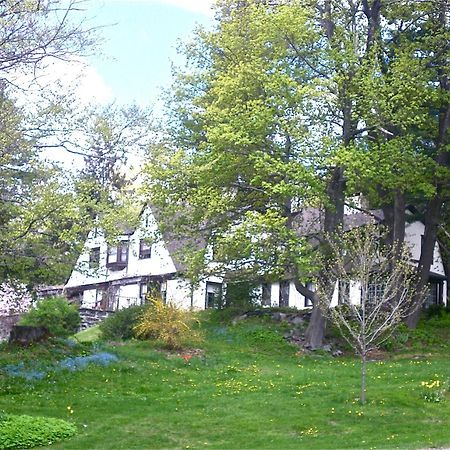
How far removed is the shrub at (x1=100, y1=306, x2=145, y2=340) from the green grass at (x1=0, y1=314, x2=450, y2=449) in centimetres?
266

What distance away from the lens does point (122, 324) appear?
27859 millimetres

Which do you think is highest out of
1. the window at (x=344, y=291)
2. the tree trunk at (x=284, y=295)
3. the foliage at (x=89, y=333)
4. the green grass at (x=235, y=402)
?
the tree trunk at (x=284, y=295)

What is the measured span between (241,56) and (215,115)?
2.73 meters

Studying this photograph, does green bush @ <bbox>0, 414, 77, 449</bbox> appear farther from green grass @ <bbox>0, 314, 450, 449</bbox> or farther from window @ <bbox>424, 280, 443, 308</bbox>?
window @ <bbox>424, 280, 443, 308</bbox>

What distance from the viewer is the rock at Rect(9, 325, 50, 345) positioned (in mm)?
22286

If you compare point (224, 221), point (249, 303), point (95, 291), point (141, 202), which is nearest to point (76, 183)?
point (141, 202)

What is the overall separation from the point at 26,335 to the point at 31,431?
819 cm

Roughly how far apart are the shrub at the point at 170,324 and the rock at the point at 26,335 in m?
3.41

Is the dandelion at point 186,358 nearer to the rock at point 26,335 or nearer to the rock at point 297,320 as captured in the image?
the rock at point 26,335

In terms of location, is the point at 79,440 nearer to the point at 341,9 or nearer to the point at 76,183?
the point at 76,183

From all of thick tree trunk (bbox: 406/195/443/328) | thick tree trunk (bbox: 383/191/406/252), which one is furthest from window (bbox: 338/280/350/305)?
thick tree trunk (bbox: 406/195/443/328)

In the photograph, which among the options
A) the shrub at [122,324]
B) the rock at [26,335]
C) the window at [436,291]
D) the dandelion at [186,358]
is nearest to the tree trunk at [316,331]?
the dandelion at [186,358]

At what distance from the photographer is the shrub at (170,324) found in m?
24.3

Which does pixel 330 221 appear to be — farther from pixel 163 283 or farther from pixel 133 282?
pixel 133 282
